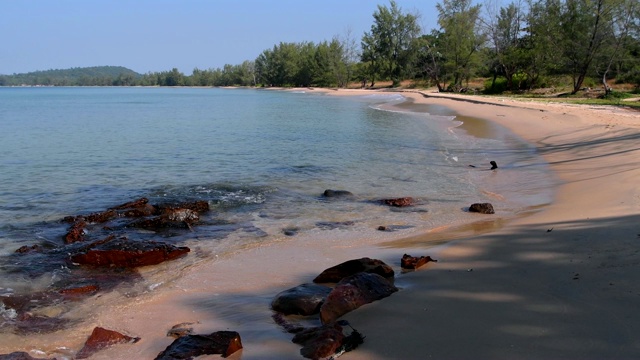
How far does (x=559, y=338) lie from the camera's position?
3459 millimetres

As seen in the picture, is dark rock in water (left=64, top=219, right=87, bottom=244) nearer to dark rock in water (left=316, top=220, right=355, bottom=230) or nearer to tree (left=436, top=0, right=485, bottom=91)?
dark rock in water (left=316, top=220, right=355, bottom=230)

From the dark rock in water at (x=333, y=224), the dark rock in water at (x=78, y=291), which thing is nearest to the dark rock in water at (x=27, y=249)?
the dark rock in water at (x=78, y=291)

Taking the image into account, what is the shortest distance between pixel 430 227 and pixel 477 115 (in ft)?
77.9

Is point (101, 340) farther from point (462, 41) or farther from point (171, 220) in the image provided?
point (462, 41)

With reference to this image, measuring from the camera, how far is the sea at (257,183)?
7883 mm

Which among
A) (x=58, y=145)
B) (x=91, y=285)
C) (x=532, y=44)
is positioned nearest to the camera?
(x=91, y=285)

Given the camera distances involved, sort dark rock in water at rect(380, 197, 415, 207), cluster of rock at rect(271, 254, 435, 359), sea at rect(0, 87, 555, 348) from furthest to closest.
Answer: dark rock in water at rect(380, 197, 415, 207)
sea at rect(0, 87, 555, 348)
cluster of rock at rect(271, 254, 435, 359)

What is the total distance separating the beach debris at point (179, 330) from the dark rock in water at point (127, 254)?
7.47 ft

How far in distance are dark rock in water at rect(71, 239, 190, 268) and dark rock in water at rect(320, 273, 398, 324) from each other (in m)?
3.10

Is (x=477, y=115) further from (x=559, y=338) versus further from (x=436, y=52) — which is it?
(x=436, y=52)

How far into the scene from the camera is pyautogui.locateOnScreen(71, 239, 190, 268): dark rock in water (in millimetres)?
6551

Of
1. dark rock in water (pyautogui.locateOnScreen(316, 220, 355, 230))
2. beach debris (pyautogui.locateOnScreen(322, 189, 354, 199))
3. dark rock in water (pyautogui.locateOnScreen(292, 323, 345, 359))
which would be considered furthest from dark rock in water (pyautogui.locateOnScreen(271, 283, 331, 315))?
beach debris (pyautogui.locateOnScreen(322, 189, 354, 199))

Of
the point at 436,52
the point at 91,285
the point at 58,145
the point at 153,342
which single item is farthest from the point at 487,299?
the point at 436,52

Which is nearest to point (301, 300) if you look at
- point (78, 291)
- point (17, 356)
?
point (17, 356)
